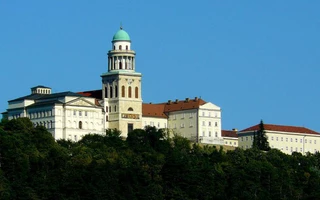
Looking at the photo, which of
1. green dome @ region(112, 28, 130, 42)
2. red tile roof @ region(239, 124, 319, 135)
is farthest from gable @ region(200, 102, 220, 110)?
red tile roof @ region(239, 124, 319, 135)

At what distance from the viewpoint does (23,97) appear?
17675 cm

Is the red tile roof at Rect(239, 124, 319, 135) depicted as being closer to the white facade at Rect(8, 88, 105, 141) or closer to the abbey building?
the abbey building

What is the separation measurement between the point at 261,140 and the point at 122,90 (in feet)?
55.4

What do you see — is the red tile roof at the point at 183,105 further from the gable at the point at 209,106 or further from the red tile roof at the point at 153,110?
the red tile roof at the point at 153,110

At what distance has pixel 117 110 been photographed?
175m

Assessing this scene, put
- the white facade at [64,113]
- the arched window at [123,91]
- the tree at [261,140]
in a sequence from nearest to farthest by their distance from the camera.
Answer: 1. the white facade at [64,113]
2. the arched window at [123,91]
3. the tree at [261,140]

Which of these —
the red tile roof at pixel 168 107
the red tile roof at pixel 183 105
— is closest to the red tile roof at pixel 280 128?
the red tile roof at pixel 183 105

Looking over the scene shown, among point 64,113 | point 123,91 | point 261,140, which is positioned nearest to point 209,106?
point 261,140

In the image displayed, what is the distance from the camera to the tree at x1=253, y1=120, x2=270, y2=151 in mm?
176875

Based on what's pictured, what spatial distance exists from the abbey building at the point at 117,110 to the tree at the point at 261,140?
417cm

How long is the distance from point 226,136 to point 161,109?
15.0 metres

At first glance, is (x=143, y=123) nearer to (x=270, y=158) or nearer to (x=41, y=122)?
(x=41, y=122)

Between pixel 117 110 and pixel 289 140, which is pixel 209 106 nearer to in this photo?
pixel 117 110

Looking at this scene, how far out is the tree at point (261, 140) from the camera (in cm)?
17688
